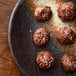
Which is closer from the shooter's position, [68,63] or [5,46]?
[68,63]

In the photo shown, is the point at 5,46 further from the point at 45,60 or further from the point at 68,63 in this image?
the point at 68,63

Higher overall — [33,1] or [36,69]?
[33,1]

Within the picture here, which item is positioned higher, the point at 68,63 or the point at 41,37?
the point at 41,37

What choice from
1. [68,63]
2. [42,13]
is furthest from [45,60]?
[42,13]

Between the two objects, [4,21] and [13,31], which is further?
[4,21]

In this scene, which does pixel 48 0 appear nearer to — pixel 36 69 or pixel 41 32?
pixel 41 32

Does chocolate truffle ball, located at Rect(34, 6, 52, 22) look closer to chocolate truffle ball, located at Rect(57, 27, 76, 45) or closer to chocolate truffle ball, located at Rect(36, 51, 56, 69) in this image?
chocolate truffle ball, located at Rect(57, 27, 76, 45)

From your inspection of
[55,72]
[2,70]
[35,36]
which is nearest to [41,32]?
[35,36]
